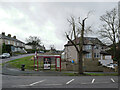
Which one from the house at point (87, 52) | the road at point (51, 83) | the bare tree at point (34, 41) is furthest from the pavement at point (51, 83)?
the bare tree at point (34, 41)

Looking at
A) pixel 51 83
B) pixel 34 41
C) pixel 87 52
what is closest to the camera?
pixel 51 83

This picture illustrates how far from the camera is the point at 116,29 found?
27.1m

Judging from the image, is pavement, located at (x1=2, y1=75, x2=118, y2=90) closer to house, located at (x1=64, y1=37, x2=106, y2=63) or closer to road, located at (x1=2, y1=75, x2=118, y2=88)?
road, located at (x1=2, y1=75, x2=118, y2=88)

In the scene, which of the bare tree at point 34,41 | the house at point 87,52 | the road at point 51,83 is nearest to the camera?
the road at point 51,83

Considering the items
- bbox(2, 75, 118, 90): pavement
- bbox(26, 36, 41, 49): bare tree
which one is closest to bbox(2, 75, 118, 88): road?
bbox(2, 75, 118, 90): pavement

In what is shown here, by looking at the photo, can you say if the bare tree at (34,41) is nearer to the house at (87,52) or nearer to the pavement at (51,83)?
the house at (87,52)

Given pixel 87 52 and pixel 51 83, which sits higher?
pixel 87 52

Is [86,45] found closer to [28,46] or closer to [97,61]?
[97,61]

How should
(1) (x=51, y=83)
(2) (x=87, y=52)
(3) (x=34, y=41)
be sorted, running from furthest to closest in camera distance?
(3) (x=34, y=41) < (2) (x=87, y=52) < (1) (x=51, y=83)

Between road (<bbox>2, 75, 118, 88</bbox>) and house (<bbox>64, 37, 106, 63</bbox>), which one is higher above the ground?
house (<bbox>64, 37, 106, 63</bbox>)

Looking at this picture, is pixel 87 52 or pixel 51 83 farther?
pixel 87 52

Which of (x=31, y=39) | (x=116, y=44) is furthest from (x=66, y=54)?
(x=31, y=39)

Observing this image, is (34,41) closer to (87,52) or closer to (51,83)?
(87,52)

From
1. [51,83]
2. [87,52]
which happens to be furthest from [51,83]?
[87,52]
